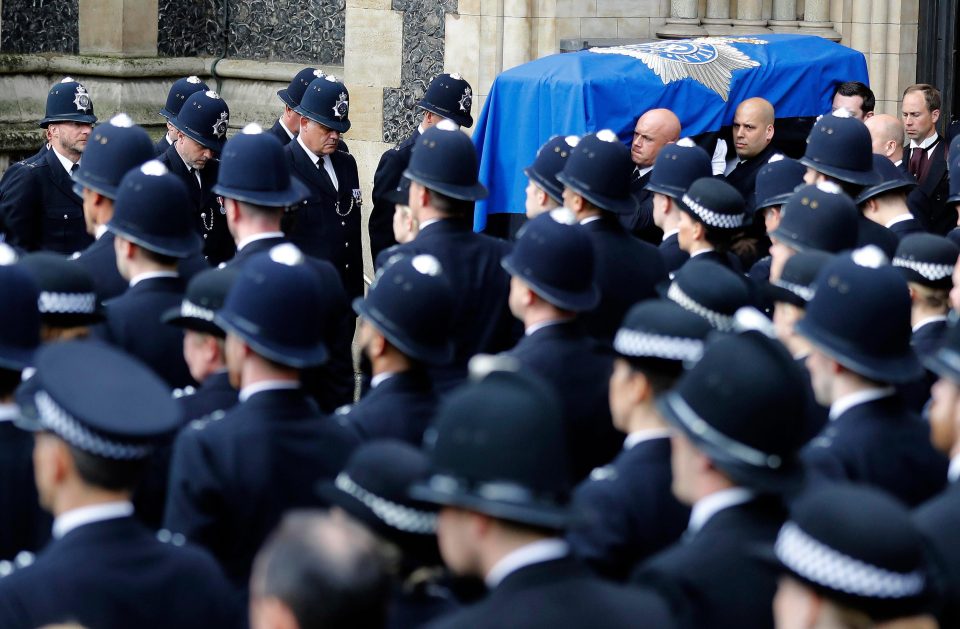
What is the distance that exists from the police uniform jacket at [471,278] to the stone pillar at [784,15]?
200 inches

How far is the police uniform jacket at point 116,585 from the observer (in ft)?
9.14

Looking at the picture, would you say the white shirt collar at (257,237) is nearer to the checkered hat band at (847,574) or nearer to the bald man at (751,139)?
the checkered hat band at (847,574)

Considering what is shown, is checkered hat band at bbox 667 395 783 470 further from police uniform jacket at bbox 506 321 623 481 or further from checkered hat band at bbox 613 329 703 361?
police uniform jacket at bbox 506 321 623 481

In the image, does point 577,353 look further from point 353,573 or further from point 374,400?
point 353,573

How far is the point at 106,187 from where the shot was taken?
235 inches

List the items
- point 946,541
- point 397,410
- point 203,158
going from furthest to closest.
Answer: point 203,158, point 397,410, point 946,541

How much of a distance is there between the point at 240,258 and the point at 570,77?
11.3 ft

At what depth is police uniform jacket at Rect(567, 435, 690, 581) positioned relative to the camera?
3545 millimetres

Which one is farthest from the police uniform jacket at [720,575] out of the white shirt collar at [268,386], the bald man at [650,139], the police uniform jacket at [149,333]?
the bald man at [650,139]

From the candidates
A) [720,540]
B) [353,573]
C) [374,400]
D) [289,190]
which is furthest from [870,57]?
[353,573]

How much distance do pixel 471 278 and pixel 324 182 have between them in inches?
94.7

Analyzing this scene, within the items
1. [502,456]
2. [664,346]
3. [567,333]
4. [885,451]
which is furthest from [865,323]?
[502,456]

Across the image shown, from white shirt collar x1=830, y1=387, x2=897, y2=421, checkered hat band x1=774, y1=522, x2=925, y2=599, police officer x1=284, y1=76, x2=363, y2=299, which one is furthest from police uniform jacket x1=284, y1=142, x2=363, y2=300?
checkered hat band x1=774, y1=522, x2=925, y2=599

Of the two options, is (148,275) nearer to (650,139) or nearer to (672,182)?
(672,182)
